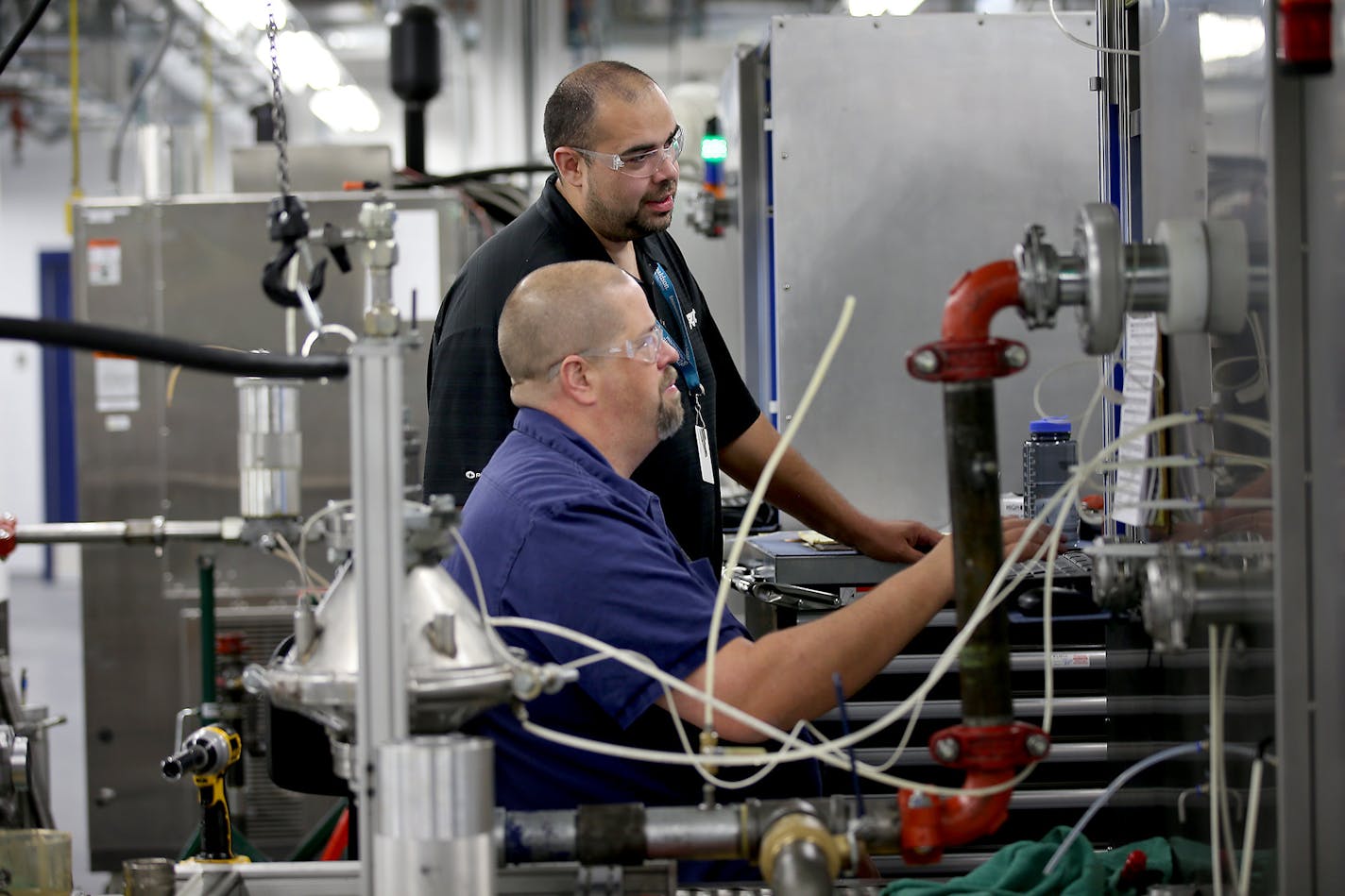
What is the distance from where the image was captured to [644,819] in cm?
106

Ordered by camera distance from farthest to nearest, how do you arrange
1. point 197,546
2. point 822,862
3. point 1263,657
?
point 197,546, point 1263,657, point 822,862

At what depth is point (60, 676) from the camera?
22.6ft

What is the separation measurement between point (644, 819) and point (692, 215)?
95.0 inches

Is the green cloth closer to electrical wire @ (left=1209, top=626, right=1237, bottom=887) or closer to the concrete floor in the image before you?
electrical wire @ (left=1209, top=626, right=1237, bottom=887)

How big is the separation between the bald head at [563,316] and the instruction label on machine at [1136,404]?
0.57 m

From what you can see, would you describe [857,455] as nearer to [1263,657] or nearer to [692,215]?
[692,215]

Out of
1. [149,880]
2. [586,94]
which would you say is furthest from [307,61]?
[149,880]

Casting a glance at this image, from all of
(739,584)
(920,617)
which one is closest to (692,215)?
(739,584)

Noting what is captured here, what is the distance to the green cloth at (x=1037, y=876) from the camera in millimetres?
1229

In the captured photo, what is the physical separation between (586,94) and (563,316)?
89cm

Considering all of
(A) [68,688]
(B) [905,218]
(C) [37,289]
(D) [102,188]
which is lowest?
(A) [68,688]

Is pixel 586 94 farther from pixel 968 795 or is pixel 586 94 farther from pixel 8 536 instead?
pixel 968 795

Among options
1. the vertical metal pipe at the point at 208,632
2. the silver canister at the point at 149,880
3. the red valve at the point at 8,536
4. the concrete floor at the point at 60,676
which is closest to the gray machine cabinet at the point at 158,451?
the concrete floor at the point at 60,676

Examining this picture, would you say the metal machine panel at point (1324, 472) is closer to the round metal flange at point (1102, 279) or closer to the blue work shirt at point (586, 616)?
the round metal flange at point (1102, 279)
